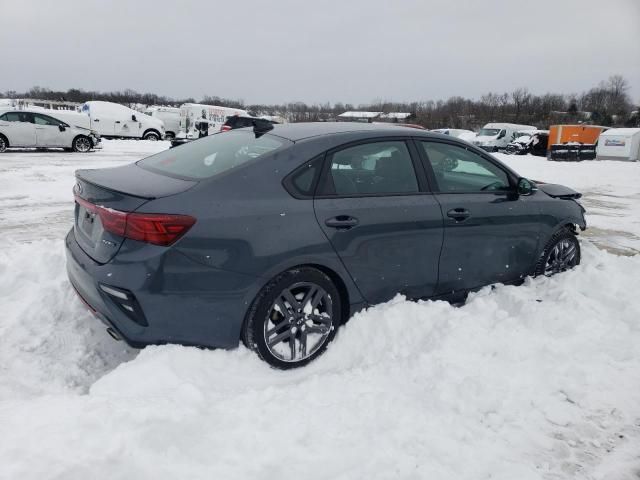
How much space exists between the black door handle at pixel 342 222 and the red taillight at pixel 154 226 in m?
0.87

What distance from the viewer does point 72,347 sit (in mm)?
3391

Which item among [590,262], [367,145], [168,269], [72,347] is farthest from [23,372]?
[590,262]

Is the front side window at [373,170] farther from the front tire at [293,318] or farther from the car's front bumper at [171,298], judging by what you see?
the car's front bumper at [171,298]

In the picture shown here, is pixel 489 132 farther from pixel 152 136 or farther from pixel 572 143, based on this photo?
pixel 152 136

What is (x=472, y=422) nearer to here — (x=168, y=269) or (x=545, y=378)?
(x=545, y=378)

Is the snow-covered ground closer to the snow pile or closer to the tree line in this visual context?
the snow pile

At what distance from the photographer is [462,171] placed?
13.2ft

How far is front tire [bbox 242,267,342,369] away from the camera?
9.73 ft

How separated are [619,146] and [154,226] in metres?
28.4

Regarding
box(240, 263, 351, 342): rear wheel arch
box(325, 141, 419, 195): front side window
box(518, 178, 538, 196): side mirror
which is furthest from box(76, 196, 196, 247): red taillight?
box(518, 178, 538, 196): side mirror

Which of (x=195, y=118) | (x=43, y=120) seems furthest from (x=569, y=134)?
(x=43, y=120)

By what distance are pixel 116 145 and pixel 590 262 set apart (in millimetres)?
21929

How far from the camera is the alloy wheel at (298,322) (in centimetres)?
304

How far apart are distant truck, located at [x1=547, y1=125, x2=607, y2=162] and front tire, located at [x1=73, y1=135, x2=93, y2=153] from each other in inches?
862
